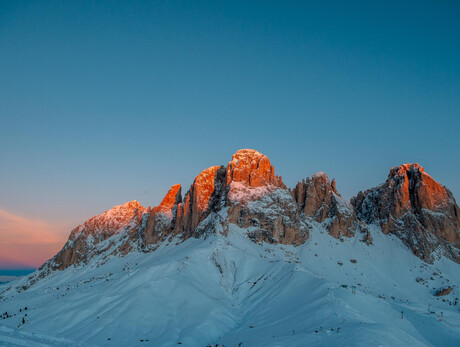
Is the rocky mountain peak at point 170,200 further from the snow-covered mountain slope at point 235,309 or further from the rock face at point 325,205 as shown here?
the snow-covered mountain slope at point 235,309

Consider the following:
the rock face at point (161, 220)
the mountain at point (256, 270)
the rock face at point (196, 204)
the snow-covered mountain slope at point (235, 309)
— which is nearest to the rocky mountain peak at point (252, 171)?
the mountain at point (256, 270)

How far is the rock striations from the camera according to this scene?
86000 mm

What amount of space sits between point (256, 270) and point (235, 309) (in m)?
14.3

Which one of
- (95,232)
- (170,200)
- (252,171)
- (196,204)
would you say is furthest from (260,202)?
(95,232)

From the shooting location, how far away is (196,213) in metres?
96.9

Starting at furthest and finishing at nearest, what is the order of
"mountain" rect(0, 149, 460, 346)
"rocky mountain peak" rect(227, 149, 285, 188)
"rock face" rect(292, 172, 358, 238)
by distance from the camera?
"rock face" rect(292, 172, 358, 238), "rocky mountain peak" rect(227, 149, 285, 188), "mountain" rect(0, 149, 460, 346)

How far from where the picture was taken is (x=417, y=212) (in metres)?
102

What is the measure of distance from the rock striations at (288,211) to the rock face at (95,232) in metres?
1.64

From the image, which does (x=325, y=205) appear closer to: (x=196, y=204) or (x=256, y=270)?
(x=196, y=204)

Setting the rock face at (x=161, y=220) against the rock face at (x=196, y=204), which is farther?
the rock face at (x=161, y=220)

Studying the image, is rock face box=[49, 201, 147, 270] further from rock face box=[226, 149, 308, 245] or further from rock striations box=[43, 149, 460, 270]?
rock face box=[226, 149, 308, 245]

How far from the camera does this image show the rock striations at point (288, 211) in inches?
3386

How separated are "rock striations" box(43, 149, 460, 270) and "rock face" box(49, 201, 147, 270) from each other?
1643 millimetres

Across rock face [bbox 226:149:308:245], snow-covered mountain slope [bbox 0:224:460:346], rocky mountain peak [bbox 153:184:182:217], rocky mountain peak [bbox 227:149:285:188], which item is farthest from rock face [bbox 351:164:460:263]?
rocky mountain peak [bbox 153:184:182:217]
